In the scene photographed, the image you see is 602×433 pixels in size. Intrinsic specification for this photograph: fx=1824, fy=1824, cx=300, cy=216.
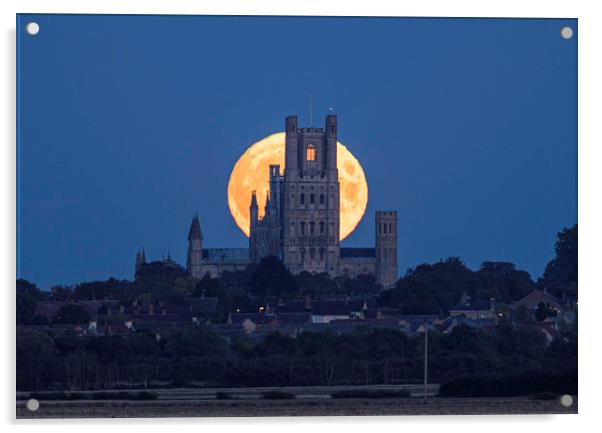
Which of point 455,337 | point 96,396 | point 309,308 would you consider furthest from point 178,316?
point 96,396

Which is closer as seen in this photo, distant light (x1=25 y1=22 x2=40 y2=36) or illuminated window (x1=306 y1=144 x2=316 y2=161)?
distant light (x1=25 y1=22 x2=40 y2=36)

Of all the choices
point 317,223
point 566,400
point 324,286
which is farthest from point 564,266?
point 317,223

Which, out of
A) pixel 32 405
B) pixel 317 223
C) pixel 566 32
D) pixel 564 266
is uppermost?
pixel 566 32

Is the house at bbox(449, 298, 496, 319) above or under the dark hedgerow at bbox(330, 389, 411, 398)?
above

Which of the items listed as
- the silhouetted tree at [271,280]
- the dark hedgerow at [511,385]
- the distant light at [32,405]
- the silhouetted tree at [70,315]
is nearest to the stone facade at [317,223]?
the silhouetted tree at [271,280]

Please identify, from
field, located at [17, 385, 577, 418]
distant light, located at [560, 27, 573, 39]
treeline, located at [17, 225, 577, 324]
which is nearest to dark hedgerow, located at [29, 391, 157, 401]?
field, located at [17, 385, 577, 418]

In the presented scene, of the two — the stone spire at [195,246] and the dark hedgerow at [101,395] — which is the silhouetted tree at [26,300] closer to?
the dark hedgerow at [101,395]

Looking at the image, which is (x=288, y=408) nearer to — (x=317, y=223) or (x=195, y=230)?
(x=195, y=230)

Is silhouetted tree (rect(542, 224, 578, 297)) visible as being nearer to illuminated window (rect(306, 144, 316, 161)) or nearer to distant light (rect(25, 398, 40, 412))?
illuminated window (rect(306, 144, 316, 161))
